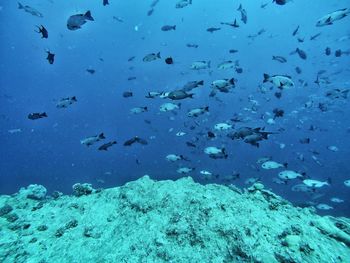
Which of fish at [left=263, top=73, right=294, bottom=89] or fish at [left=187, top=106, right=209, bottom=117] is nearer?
fish at [left=263, top=73, right=294, bottom=89]

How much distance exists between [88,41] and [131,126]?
1464cm

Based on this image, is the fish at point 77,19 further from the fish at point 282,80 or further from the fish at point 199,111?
the fish at point 282,80

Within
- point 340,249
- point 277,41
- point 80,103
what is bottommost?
point 80,103

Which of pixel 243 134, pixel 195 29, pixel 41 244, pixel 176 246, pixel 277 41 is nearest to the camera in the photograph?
pixel 176 246

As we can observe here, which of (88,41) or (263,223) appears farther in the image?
(88,41)

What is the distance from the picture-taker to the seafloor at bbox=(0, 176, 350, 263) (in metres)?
3.65

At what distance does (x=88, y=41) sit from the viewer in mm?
43406

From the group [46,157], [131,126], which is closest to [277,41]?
[131,126]

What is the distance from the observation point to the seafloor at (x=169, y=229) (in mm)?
3645

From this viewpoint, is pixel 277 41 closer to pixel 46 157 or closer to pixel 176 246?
pixel 46 157

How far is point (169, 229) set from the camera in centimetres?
404

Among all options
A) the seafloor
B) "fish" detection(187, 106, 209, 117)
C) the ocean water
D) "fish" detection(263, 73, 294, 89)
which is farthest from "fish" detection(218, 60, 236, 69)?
the ocean water

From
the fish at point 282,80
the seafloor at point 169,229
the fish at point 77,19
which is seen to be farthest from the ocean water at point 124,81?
the seafloor at point 169,229

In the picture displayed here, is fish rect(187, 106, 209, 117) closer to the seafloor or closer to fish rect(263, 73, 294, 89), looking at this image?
fish rect(263, 73, 294, 89)
